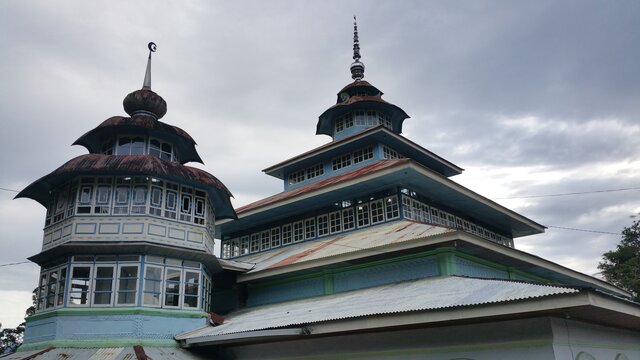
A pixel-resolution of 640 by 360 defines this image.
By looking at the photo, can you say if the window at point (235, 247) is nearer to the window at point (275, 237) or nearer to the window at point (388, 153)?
the window at point (275, 237)

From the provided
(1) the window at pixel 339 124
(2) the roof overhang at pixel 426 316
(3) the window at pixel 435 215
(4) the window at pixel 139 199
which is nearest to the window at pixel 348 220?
(3) the window at pixel 435 215

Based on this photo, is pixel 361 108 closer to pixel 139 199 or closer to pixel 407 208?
pixel 407 208

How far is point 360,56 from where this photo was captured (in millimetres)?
36688

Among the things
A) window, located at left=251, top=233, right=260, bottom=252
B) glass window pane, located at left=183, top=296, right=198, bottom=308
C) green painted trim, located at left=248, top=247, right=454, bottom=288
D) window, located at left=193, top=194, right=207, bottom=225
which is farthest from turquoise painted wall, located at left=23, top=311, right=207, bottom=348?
window, located at left=251, top=233, right=260, bottom=252

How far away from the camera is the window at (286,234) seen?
26591mm

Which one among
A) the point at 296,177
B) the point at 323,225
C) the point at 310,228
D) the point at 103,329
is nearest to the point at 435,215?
the point at 323,225

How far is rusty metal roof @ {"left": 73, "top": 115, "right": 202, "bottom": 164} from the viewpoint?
21891 millimetres

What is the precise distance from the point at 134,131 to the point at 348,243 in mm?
10522

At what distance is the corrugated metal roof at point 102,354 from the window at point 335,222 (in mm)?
9186

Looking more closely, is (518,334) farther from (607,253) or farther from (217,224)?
(607,253)

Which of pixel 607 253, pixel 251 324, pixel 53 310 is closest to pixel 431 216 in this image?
pixel 251 324

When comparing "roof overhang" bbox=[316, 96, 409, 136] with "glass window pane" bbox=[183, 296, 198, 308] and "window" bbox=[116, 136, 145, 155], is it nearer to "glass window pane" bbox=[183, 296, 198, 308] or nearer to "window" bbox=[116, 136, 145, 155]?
"window" bbox=[116, 136, 145, 155]

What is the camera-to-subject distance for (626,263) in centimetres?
4359

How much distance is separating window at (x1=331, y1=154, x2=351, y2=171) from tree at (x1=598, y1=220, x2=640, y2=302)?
26696 mm
